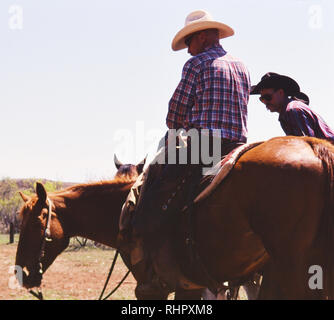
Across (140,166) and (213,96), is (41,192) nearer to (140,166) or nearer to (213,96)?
(140,166)

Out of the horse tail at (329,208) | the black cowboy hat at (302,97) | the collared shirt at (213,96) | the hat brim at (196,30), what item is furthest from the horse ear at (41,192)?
the black cowboy hat at (302,97)

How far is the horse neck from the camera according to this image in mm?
5625

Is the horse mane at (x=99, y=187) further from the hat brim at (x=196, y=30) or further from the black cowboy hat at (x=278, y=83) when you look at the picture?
the black cowboy hat at (x=278, y=83)

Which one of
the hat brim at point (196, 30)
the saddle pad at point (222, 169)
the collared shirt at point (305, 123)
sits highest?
the hat brim at point (196, 30)

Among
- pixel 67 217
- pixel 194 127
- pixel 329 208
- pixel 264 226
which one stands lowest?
pixel 67 217

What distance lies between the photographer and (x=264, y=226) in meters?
3.78

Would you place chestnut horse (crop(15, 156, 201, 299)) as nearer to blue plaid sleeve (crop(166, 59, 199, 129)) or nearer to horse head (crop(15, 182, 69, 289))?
horse head (crop(15, 182, 69, 289))

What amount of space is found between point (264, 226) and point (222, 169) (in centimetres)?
65

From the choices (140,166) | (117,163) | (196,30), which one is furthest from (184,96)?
(117,163)

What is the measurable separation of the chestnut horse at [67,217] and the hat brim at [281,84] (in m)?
1.86

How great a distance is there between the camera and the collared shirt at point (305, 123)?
16.7ft

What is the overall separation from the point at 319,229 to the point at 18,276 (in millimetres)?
3444

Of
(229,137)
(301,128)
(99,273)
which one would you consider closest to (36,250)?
(229,137)
